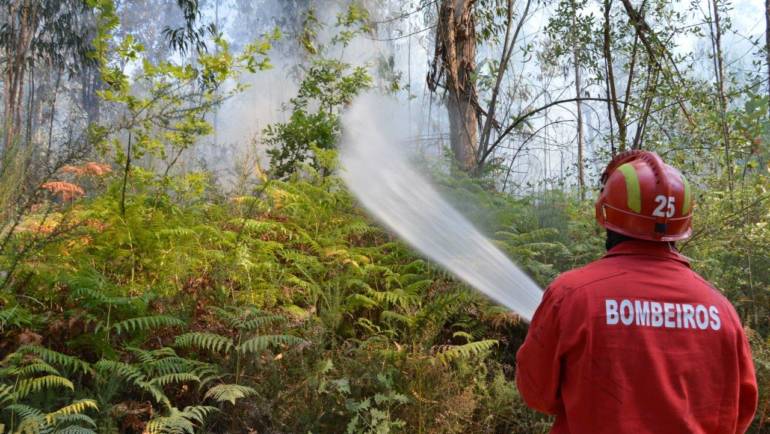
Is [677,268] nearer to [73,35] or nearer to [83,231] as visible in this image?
[83,231]

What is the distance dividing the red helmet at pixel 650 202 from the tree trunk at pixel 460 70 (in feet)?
21.3

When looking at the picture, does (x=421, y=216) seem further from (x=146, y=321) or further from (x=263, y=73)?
(x=263, y=73)

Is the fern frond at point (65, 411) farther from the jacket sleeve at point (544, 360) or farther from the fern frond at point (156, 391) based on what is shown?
the jacket sleeve at point (544, 360)

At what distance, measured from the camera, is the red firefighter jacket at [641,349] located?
2.01 meters

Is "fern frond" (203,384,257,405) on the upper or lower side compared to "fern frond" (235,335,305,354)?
lower

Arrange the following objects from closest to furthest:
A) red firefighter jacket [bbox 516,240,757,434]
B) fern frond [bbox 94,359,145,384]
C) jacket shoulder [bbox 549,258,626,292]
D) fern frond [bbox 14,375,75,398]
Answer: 1. red firefighter jacket [bbox 516,240,757,434]
2. jacket shoulder [bbox 549,258,626,292]
3. fern frond [bbox 14,375,75,398]
4. fern frond [bbox 94,359,145,384]

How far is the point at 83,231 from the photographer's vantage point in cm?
455

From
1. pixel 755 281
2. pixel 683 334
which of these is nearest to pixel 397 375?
pixel 683 334

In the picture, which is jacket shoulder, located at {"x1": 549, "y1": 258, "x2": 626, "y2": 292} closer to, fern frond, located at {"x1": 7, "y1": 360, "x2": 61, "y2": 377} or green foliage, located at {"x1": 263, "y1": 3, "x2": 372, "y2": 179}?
fern frond, located at {"x1": 7, "y1": 360, "x2": 61, "y2": 377}

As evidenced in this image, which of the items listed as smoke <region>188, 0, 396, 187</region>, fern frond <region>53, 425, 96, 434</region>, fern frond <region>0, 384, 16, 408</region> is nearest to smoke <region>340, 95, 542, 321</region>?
fern frond <region>53, 425, 96, 434</region>

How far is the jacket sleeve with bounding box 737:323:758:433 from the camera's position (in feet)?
7.12

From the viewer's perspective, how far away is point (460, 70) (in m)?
9.09

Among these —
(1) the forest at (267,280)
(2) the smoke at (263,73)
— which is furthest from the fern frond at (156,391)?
(2) the smoke at (263,73)

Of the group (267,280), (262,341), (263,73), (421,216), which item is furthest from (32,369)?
(263,73)
